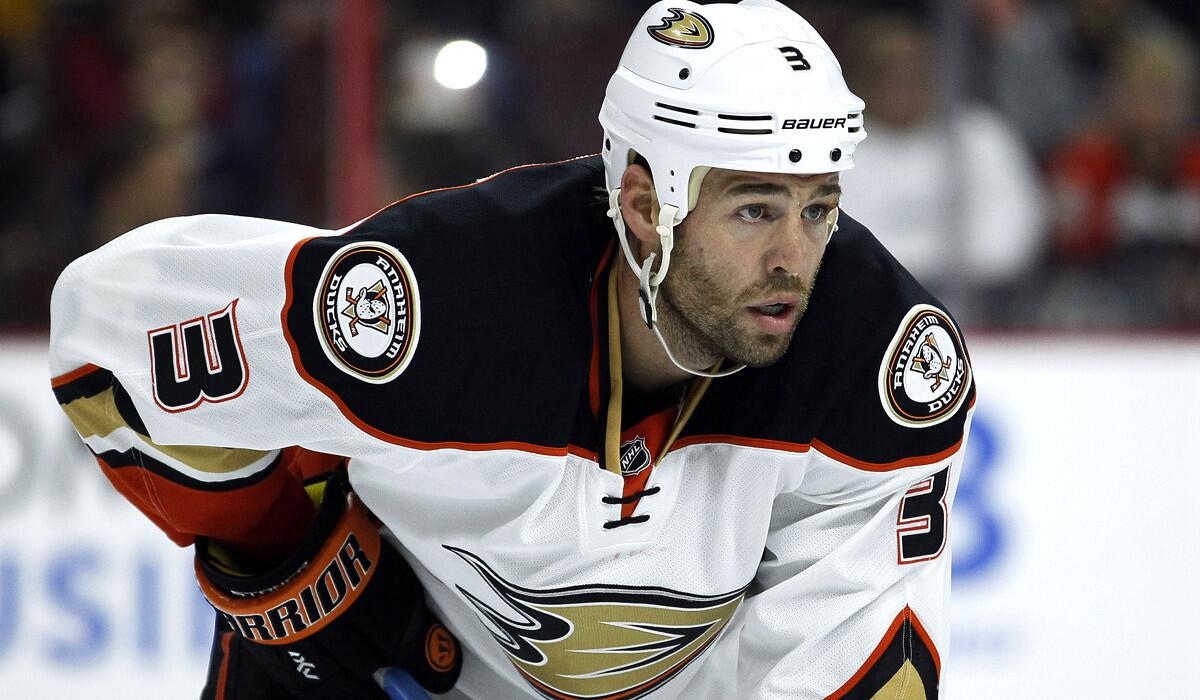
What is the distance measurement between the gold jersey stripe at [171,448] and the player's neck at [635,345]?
0.49 m

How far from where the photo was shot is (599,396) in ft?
6.05

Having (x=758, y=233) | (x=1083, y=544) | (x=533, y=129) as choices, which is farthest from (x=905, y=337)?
(x=533, y=129)

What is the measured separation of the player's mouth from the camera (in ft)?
5.75

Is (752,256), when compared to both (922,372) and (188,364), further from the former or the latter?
(188,364)

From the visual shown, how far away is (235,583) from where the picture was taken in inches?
75.0

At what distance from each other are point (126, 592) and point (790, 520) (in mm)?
1826

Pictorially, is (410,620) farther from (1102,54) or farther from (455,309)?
(1102,54)

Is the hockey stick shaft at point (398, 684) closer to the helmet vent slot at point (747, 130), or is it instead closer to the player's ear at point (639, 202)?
the player's ear at point (639, 202)

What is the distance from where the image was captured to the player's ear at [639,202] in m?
1.83

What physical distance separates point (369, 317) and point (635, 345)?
0.35m

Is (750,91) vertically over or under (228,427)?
over

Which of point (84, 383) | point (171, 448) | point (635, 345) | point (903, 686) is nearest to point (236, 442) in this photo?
point (171, 448)

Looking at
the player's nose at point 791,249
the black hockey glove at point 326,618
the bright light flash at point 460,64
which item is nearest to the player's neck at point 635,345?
the player's nose at point 791,249

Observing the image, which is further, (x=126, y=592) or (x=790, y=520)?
(x=126, y=592)
